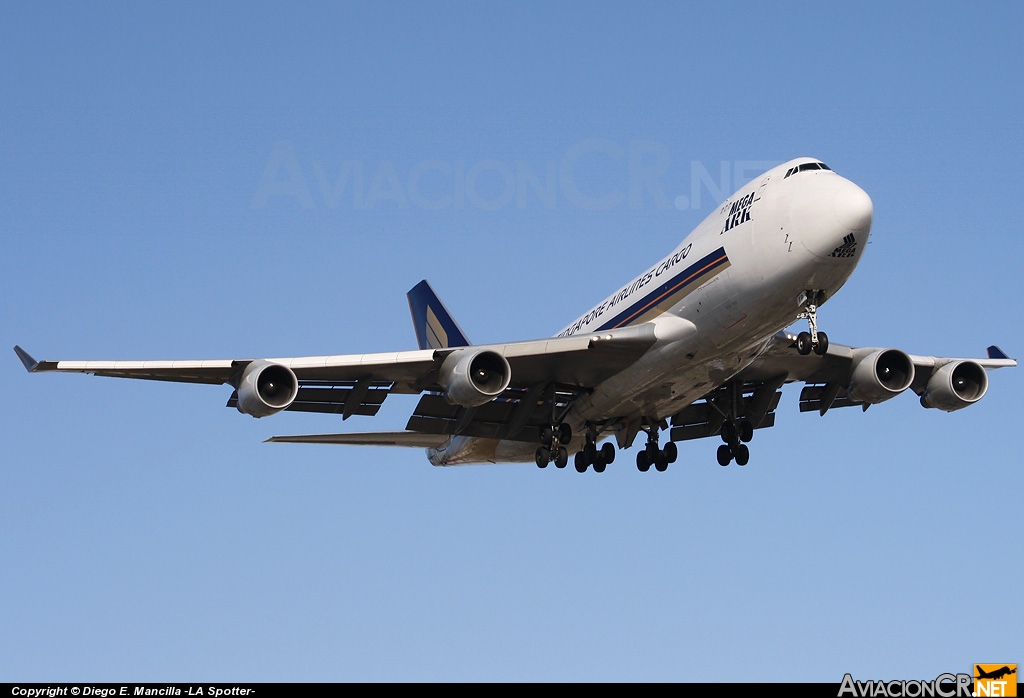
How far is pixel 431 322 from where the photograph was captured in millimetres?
39750

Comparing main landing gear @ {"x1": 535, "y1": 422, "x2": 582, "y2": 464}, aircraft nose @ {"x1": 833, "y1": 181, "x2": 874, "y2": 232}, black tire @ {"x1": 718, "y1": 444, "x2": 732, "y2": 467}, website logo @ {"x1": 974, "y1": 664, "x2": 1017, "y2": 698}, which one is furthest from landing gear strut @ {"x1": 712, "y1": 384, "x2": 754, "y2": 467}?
website logo @ {"x1": 974, "y1": 664, "x2": 1017, "y2": 698}

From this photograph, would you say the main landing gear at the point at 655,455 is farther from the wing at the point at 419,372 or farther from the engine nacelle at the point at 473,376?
the engine nacelle at the point at 473,376

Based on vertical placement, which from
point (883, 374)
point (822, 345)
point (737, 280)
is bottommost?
point (822, 345)

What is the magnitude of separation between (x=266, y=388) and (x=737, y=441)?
12991 millimetres

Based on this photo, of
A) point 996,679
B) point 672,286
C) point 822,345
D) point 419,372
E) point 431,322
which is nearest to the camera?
point 996,679

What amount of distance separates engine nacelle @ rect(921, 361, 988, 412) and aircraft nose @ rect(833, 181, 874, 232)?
9.21m

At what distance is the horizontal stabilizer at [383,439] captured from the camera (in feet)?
115

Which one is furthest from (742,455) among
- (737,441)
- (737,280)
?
(737,280)

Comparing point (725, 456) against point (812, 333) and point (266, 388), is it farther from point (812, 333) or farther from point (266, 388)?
point (266, 388)

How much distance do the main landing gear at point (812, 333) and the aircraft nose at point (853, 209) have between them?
1.77 meters

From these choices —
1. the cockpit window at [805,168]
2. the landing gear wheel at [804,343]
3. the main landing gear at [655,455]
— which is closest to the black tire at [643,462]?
the main landing gear at [655,455]

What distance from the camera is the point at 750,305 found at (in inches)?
1058

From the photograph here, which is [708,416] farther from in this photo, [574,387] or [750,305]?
[750,305]

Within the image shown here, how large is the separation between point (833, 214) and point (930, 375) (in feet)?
33.3
